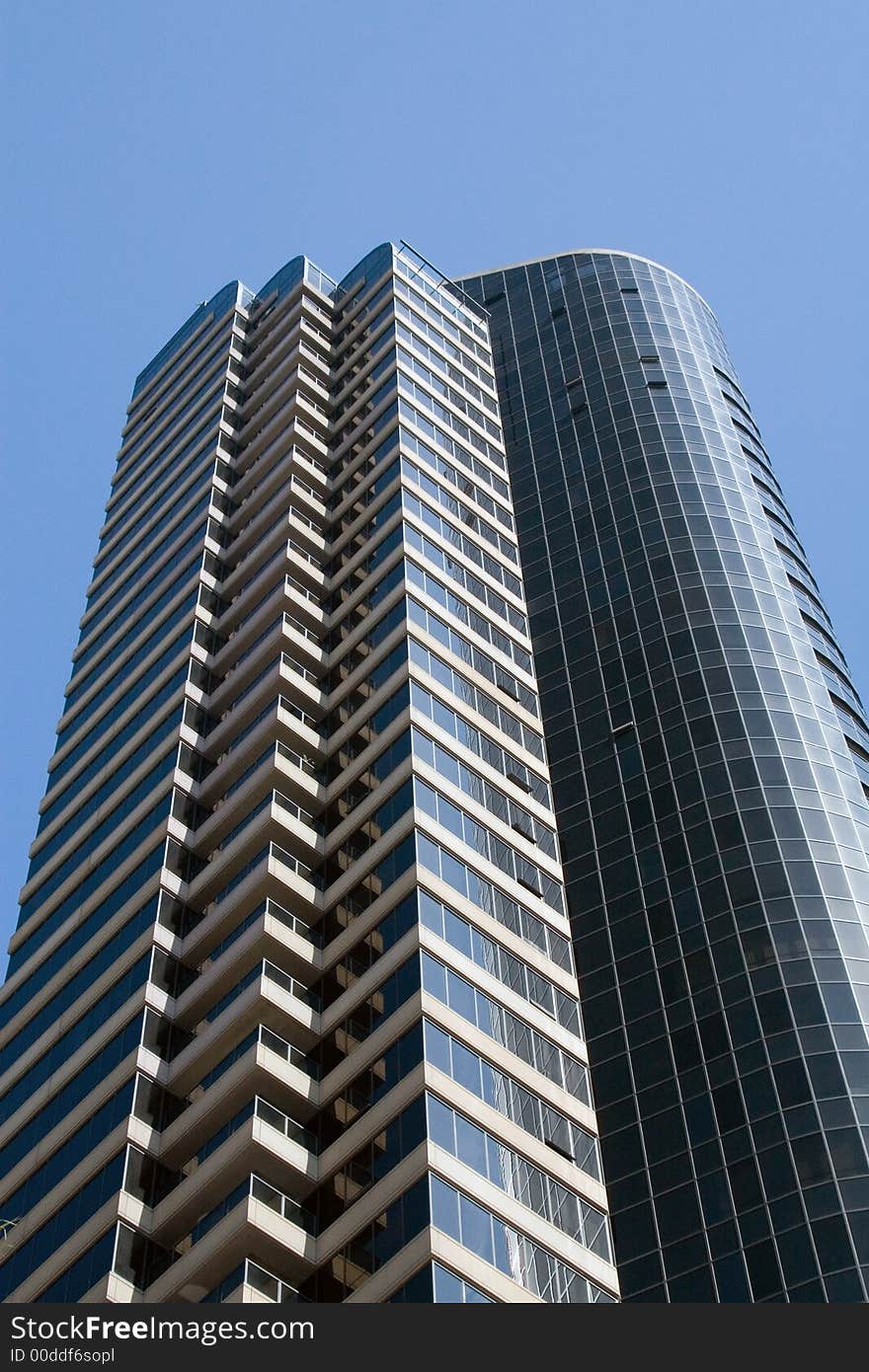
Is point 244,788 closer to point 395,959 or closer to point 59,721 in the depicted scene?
point 395,959

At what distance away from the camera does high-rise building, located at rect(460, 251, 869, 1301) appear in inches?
2549

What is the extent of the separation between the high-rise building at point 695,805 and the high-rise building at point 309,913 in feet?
35.6

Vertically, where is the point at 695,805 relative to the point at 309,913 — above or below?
above

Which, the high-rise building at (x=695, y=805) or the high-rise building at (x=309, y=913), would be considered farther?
A: the high-rise building at (x=695, y=805)

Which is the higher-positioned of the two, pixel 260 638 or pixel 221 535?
Result: pixel 221 535

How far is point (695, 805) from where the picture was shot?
80250 mm

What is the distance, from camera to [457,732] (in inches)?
2569

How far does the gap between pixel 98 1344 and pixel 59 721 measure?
5962 centimetres

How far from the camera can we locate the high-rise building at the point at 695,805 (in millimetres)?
64750

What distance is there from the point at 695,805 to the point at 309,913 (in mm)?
26638

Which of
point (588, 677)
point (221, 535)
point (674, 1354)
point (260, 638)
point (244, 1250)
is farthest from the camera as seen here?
point (588, 677)

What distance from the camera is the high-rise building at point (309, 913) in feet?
160

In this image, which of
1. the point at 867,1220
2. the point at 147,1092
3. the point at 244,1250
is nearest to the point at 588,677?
the point at 867,1220

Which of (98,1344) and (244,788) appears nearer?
(98,1344)
